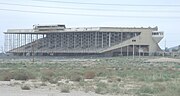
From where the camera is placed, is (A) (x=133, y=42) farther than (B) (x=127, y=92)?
Yes

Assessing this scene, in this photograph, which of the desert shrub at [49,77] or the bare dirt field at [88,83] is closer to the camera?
the bare dirt field at [88,83]

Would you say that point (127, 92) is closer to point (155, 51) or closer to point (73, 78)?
point (73, 78)

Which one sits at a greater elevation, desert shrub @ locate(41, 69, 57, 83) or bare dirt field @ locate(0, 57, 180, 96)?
desert shrub @ locate(41, 69, 57, 83)

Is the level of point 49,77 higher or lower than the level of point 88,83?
higher

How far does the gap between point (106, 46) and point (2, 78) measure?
15023 centimetres

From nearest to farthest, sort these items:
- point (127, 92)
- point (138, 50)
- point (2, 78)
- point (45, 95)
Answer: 1. point (45, 95)
2. point (127, 92)
3. point (2, 78)
4. point (138, 50)

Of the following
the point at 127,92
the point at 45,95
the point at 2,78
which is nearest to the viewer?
the point at 45,95

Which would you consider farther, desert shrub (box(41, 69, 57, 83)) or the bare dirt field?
desert shrub (box(41, 69, 57, 83))

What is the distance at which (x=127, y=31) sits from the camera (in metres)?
200

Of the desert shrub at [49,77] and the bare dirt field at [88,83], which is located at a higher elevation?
the desert shrub at [49,77]

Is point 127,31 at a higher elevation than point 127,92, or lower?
higher

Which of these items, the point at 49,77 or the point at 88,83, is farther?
the point at 49,77

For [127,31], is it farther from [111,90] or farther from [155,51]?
[111,90]

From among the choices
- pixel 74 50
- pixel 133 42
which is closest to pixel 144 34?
pixel 133 42
